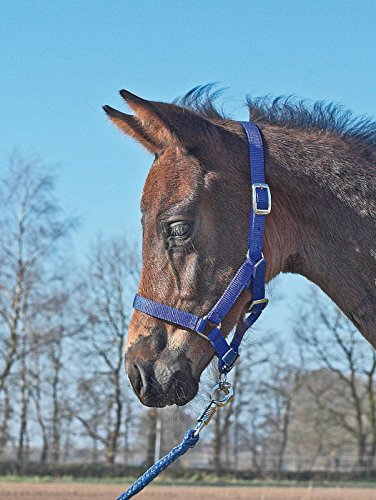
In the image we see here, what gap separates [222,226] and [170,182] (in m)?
0.35

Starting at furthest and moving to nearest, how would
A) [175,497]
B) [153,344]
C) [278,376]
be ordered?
[278,376], [175,497], [153,344]

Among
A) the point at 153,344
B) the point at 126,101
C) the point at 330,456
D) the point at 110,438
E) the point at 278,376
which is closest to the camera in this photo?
the point at 153,344

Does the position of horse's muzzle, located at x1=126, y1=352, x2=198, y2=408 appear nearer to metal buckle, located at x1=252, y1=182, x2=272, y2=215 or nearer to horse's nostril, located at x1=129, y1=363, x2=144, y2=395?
horse's nostril, located at x1=129, y1=363, x2=144, y2=395

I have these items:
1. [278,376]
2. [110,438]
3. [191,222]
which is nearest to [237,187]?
[191,222]

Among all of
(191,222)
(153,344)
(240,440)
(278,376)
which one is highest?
(278,376)

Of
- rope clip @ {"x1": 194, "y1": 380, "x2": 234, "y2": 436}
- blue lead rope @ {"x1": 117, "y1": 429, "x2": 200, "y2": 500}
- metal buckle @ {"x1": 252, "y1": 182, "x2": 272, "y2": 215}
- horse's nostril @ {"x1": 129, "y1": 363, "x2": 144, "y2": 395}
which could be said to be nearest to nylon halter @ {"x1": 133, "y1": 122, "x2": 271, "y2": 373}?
metal buckle @ {"x1": 252, "y1": 182, "x2": 272, "y2": 215}

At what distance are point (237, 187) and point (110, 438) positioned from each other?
37.4 m

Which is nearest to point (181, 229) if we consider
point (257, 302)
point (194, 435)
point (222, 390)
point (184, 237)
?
point (184, 237)

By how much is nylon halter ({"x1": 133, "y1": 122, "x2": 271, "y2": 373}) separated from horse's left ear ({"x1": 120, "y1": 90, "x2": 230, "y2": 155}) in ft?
0.89

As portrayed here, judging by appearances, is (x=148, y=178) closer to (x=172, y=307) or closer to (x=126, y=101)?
(x=126, y=101)

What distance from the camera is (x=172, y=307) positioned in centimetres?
390

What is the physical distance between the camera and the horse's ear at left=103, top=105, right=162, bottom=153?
4.36 metres

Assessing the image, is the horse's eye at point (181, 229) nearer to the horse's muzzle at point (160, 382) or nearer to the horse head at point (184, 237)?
the horse head at point (184, 237)

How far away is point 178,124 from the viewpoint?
4.16 m
